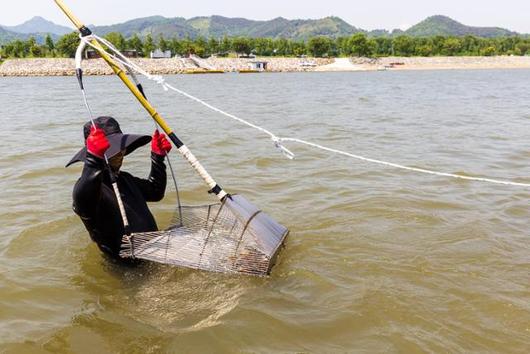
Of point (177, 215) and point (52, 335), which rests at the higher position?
point (177, 215)

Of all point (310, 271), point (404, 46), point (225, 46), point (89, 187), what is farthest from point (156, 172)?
point (404, 46)

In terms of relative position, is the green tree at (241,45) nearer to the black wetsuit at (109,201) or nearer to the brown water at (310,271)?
the brown water at (310,271)

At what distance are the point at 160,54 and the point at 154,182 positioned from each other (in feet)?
380

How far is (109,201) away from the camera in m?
4.02

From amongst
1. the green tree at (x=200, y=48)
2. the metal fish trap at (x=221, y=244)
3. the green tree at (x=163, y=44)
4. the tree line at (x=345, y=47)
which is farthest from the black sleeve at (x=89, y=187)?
the green tree at (x=163, y=44)

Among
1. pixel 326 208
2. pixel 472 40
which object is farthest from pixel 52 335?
pixel 472 40

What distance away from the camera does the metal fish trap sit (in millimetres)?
4102

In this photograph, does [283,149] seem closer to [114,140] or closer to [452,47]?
[114,140]

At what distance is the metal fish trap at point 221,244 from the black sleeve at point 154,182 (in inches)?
24.9

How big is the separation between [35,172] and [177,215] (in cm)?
528

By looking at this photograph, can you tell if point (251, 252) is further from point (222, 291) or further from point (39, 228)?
point (39, 228)

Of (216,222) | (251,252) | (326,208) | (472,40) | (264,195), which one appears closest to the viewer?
(251,252)

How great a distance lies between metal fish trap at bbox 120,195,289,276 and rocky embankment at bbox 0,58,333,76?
77.9m

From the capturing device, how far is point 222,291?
170 inches
